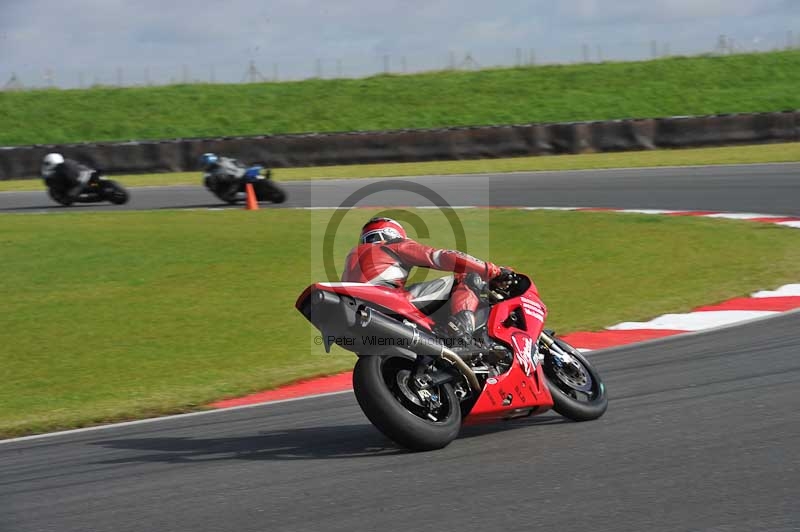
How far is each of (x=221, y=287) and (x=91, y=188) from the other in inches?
418

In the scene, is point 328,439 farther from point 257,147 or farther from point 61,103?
point 61,103

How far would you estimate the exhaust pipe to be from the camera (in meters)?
5.41

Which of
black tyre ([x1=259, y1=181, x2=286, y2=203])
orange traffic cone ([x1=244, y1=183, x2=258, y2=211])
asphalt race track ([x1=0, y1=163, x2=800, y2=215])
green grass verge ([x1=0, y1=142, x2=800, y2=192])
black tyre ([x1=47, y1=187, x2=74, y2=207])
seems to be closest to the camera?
asphalt race track ([x1=0, y1=163, x2=800, y2=215])

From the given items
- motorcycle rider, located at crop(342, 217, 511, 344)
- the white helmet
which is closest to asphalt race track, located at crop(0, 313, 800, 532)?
motorcycle rider, located at crop(342, 217, 511, 344)

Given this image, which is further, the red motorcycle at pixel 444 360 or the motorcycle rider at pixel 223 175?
the motorcycle rider at pixel 223 175

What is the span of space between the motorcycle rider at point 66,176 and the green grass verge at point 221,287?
128 inches

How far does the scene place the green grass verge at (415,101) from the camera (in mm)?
37906

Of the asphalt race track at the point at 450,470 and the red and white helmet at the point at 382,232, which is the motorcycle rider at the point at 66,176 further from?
the red and white helmet at the point at 382,232

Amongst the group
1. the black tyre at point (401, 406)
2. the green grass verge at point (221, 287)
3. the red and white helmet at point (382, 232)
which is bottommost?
the green grass verge at point (221, 287)

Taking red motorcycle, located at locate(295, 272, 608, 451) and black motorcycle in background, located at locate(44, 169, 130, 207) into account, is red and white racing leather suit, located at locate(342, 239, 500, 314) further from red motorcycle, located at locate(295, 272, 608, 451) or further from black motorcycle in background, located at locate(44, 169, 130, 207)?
black motorcycle in background, located at locate(44, 169, 130, 207)

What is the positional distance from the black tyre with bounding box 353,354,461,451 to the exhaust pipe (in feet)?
0.34

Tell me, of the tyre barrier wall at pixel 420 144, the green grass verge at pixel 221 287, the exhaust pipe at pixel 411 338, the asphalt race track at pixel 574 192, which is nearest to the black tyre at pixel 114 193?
the asphalt race track at pixel 574 192

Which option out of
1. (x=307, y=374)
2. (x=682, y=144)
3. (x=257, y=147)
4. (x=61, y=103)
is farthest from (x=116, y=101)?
(x=307, y=374)

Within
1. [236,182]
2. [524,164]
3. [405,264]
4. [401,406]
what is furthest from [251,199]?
[401,406]
